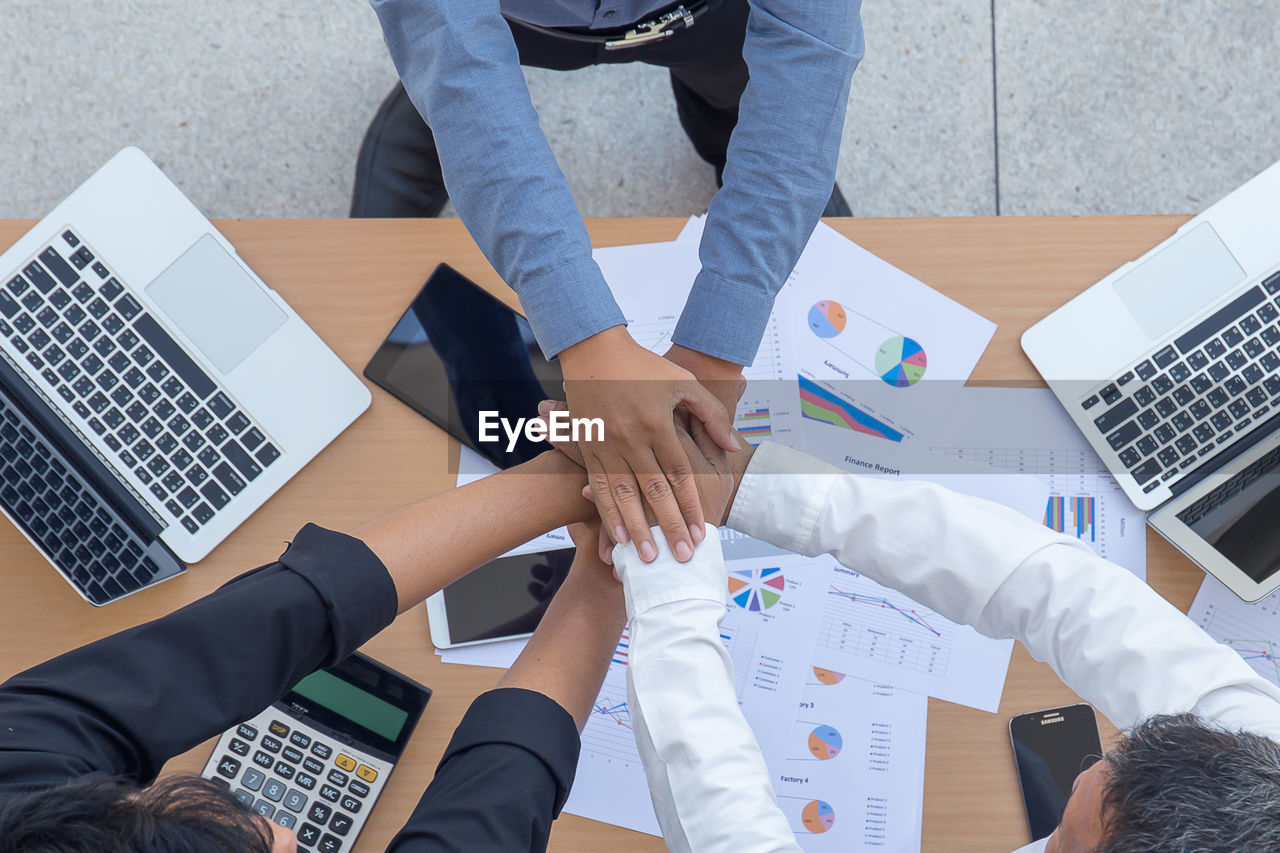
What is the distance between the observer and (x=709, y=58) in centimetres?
105

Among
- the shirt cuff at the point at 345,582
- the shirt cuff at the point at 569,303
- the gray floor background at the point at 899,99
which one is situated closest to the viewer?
the shirt cuff at the point at 345,582

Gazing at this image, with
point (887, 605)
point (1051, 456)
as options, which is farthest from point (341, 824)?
point (1051, 456)

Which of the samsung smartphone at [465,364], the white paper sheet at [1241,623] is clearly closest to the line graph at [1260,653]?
the white paper sheet at [1241,623]

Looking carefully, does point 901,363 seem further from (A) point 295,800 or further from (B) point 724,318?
(A) point 295,800

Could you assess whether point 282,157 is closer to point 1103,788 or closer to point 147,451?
point 147,451

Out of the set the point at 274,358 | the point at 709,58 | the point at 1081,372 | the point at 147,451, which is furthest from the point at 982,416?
the point at 147,451

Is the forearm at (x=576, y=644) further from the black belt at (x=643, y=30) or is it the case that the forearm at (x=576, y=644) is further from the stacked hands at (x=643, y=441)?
the black belt at (x=643, y=30)

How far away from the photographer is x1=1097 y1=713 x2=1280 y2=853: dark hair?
1.78 feet

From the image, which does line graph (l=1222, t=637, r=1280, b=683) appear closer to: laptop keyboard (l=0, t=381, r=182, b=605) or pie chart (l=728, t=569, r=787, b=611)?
pie chart (l=728, t=569, r=787, b=611)

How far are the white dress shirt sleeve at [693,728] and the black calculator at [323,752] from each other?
0.27 meters

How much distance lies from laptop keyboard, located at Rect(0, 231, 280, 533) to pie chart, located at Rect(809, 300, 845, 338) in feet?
1.83

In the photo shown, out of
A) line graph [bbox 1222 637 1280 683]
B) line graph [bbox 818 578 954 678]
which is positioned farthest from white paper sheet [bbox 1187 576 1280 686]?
line graph [bbox 818 578 954 678]

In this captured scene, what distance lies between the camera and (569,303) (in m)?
0.78

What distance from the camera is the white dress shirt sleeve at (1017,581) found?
2.23 ft
